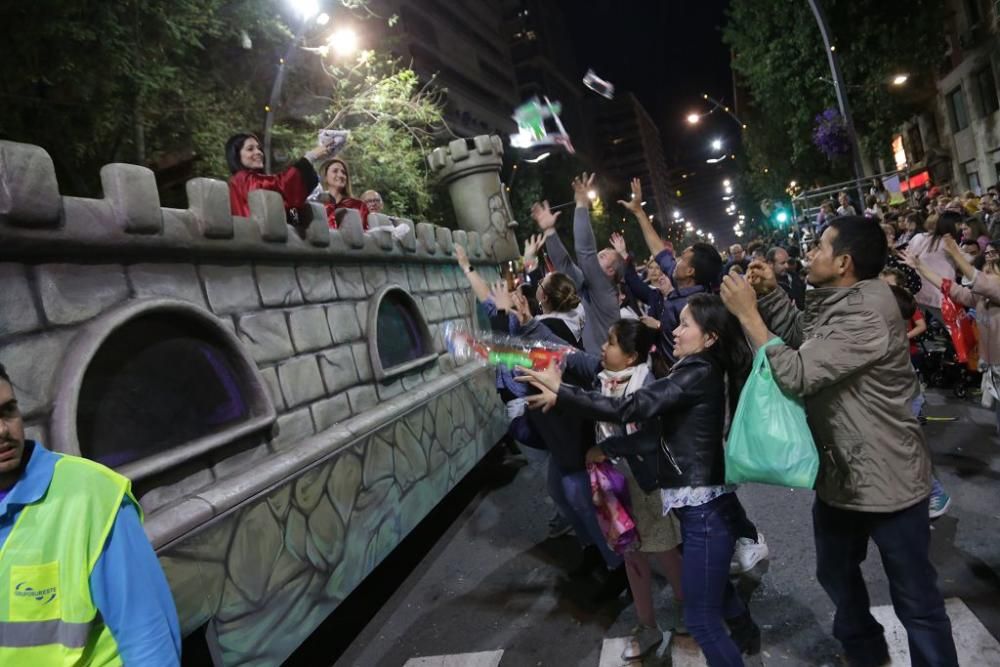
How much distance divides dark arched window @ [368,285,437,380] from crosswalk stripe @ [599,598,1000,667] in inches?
118

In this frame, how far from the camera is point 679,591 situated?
3.57 metres

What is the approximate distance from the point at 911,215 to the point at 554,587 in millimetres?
7902

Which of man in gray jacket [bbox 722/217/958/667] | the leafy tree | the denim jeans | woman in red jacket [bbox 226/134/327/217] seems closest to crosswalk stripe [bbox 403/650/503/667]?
the denim jeans

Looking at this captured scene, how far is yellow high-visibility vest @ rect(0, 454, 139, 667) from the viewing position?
5.85 feet

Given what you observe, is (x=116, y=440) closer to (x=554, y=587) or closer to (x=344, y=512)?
(x=344, y=512)

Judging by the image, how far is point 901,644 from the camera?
10.1 ft

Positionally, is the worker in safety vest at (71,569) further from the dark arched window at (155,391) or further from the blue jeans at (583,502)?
the blue jeans at (583,502)

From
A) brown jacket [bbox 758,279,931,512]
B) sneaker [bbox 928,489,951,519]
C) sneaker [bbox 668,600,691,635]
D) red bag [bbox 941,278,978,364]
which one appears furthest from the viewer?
red bag [bbox 941,278,978,364]

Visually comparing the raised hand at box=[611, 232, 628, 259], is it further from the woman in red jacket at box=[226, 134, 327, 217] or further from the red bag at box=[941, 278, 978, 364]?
the woman in red jacket at box=[226, 134, 327, 217]

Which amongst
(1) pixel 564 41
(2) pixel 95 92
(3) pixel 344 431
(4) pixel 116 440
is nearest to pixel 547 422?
(3) pixel 344 431

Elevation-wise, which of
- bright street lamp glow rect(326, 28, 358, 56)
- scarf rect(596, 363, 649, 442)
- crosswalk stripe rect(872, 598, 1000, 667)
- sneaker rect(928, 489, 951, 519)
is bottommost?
crosswalk stripe rect(872, 598, 1000, 667)

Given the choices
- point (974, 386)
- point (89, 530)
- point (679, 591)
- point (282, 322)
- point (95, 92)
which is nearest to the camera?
point (89, 530)

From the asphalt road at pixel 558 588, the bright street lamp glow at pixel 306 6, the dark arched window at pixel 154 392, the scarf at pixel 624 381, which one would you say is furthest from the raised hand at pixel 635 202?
the bright street lamp glow at pixel 306 6

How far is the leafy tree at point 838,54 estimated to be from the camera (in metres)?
18.8
